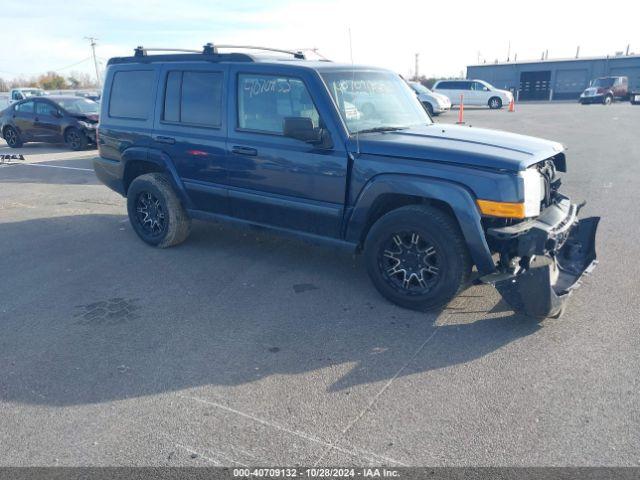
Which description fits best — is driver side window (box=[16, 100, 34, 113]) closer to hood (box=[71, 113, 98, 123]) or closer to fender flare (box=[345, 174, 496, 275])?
hood (box=[71, 113, 98, 123])

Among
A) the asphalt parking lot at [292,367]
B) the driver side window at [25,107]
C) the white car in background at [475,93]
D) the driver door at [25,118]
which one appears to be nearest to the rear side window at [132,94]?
the asphalt parking lot at [292,367]

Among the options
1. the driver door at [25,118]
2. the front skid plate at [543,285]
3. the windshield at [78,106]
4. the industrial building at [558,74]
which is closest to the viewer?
the front skid plate at [543,285]

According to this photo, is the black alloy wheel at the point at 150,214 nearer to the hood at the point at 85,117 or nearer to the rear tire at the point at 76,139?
the rear tire at the point at 76,139

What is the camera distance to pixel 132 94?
5.99m

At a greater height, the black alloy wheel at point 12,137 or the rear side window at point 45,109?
the rear side window at point 45,109

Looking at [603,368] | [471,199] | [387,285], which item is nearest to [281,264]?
[387,285]

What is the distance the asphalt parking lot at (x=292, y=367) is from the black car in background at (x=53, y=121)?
10049 mm

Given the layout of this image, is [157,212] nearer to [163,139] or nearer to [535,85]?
[163,139]

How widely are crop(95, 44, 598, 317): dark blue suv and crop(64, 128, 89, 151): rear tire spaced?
973 cm

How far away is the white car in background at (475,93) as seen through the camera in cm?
3192

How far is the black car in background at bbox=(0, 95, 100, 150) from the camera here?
14866 millimetres

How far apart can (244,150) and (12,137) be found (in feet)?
48.0

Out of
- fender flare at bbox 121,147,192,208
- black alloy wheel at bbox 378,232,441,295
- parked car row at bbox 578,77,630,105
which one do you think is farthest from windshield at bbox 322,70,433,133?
parked car row at bbox 578,77,630,105

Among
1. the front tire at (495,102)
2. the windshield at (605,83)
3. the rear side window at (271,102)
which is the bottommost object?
the front tire at (495,102)
